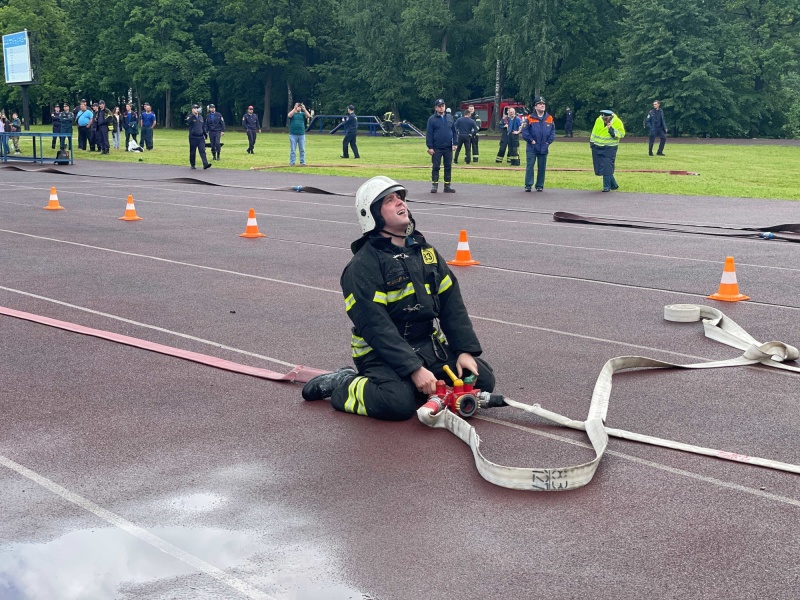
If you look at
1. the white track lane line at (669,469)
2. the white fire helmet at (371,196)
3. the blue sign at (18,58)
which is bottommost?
the white track lane line at (669,469)

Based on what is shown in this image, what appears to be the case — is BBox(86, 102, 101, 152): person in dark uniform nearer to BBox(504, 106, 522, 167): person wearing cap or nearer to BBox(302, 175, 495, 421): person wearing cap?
BBox(504, 106, 522, 167): person wearing cap

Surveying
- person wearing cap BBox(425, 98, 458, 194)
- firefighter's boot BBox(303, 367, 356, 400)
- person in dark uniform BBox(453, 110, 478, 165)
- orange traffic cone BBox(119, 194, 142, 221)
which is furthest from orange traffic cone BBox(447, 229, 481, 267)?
person in dark uniform BBox(453, 110, 478, 165)

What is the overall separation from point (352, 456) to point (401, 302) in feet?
3.56

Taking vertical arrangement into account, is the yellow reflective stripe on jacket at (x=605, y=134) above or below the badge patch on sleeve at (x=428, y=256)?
above

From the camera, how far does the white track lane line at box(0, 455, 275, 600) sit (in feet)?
13.9

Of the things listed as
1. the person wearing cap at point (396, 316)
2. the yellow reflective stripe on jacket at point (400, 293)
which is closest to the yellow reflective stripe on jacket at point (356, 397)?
the person wearing cap at point (396, 316)

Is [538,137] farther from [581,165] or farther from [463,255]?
[581,165]

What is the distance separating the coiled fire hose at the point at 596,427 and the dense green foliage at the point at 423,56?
155ft

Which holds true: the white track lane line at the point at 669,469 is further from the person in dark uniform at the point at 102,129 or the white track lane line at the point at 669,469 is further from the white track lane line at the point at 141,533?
the person in dark uniform at the point at 102,129

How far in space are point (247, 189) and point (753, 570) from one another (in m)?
22.1

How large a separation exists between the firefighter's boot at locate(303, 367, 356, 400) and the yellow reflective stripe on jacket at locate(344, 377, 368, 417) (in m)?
0.24

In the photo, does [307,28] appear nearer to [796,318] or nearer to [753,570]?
[796,318]

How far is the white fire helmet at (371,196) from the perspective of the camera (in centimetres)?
646

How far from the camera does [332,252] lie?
14.5 meters
